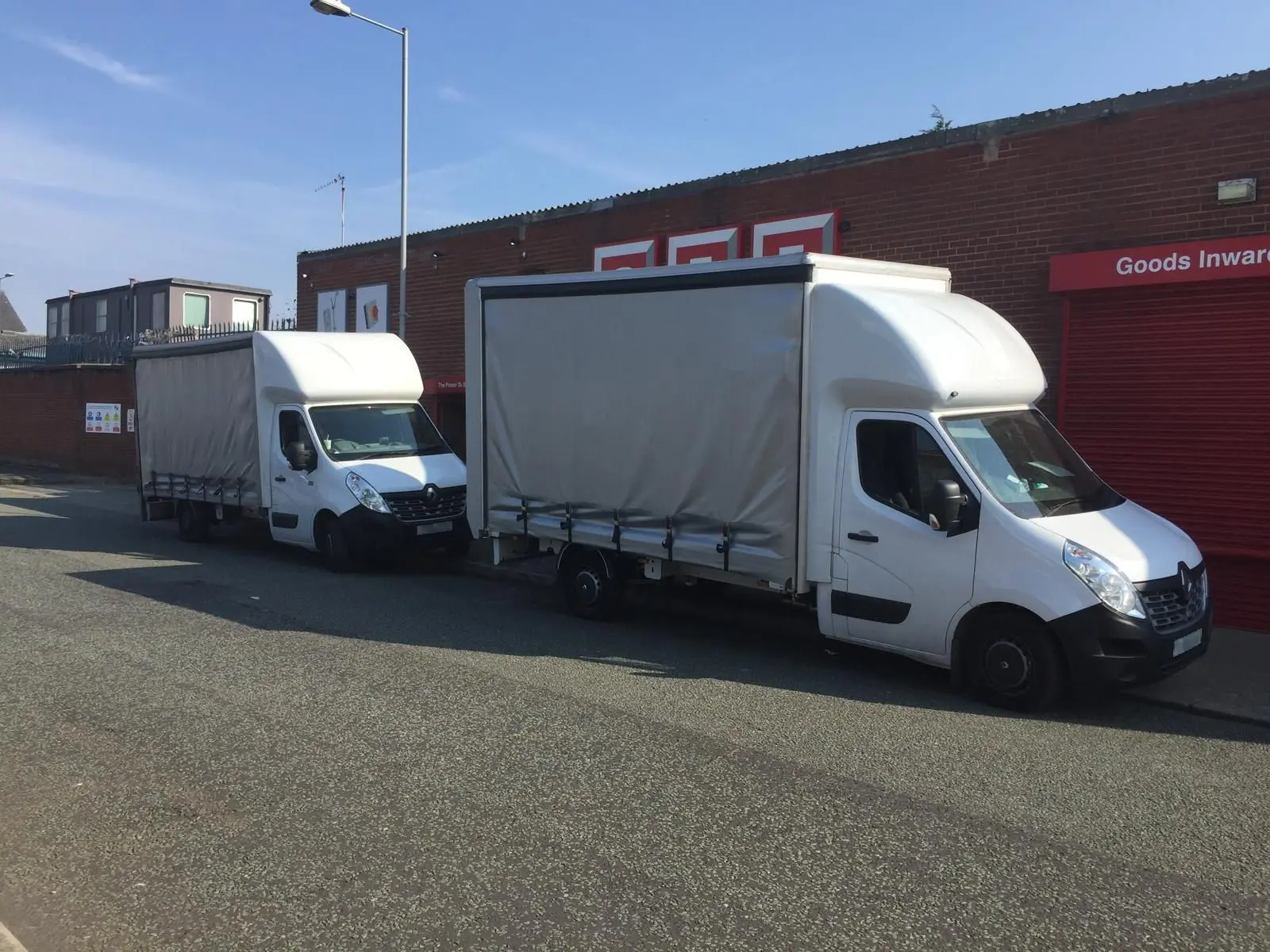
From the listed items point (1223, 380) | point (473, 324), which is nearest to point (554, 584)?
point (473, 324)

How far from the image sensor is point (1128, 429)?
10008 mm

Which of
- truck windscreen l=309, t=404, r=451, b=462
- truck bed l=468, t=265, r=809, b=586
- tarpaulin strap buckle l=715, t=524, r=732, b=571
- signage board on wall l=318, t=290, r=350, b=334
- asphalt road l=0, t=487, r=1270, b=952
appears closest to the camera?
asphalt road l=0, t=487, r=1270, b=952

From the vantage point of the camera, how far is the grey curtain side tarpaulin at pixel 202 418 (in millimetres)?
14047

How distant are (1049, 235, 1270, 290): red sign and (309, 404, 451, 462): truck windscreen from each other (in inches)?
309

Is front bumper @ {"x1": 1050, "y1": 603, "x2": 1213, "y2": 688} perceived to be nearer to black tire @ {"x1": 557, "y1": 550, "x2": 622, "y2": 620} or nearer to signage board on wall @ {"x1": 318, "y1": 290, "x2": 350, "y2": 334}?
black tire @ {"x1": 557, "y1": 550, "x2": 622, "y2": 620}

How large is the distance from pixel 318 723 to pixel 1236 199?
8722 mm

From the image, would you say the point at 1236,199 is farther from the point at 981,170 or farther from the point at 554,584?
the point at 554,584

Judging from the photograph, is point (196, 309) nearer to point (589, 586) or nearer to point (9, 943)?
point (589, 586)

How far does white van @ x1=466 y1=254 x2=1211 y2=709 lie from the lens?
261 inches

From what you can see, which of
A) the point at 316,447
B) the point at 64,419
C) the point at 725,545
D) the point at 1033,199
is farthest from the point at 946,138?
the point at 64,419

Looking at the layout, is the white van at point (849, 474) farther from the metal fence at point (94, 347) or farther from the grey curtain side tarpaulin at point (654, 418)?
the metal fence at point (94, 347)

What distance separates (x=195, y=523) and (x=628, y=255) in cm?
748

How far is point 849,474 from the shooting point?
24.8ft

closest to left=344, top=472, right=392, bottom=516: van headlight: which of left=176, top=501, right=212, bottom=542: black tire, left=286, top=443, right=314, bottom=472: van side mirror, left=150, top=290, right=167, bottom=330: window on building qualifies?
left=286, top=443, right=314, bottom=472: van side mirror
